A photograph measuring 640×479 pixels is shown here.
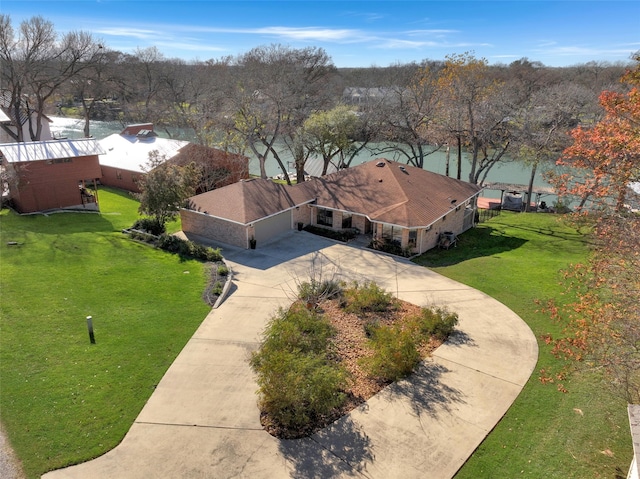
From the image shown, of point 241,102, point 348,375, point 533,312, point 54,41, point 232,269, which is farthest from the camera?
point 54,41

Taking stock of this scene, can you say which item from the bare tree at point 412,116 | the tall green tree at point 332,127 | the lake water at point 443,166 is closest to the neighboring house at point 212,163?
the tall green tree at point 332,127

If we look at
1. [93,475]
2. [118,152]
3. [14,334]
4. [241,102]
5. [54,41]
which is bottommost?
[93,475]

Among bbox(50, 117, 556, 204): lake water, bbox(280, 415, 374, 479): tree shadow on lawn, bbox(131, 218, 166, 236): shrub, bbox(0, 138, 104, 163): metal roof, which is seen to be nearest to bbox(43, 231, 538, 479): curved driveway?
bbox(280, 415, 374, 479): tree shadow on lawn

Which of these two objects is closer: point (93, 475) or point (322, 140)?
point (93, 475)

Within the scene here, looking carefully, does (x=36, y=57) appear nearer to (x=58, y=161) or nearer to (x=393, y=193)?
(x=58, y=161)

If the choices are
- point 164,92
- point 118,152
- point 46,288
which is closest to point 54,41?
point 118,152

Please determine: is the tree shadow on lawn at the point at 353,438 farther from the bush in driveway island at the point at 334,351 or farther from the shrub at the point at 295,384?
the shrub at the point at 295,384

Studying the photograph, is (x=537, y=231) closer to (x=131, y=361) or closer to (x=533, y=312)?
(x=533, y=312)
